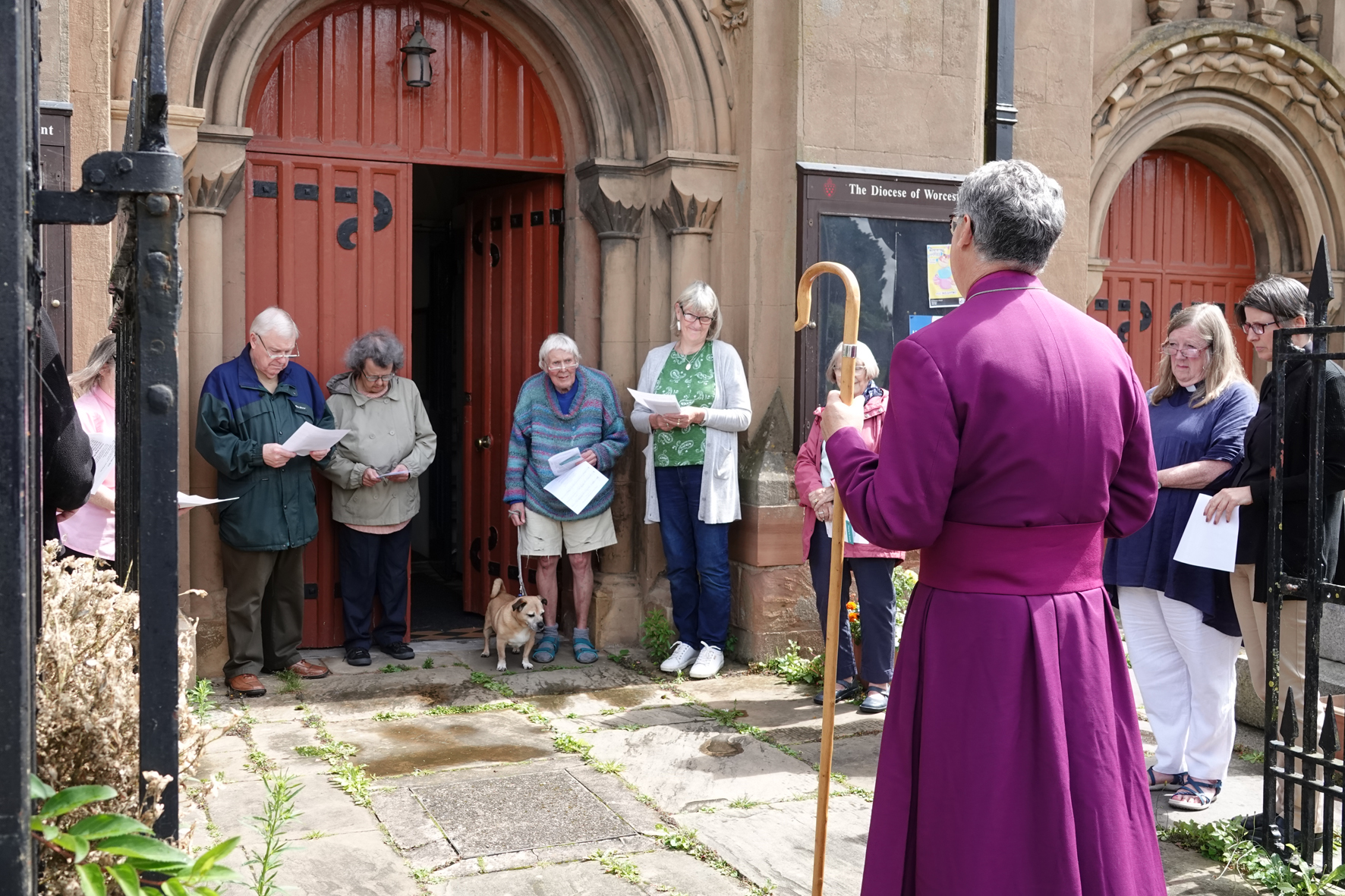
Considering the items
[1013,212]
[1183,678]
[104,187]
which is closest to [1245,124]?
[1183,678]

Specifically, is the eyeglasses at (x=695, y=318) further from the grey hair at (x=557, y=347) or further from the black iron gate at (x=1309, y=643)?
the black iron gate at (x=1309, y=643)

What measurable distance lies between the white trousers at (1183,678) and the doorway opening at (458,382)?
3.99m

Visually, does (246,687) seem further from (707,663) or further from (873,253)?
(873,253)

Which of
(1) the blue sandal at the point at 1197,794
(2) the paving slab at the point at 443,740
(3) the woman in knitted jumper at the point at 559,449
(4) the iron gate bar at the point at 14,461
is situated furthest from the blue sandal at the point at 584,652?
(4) the iron gate bar at the point at 14,461

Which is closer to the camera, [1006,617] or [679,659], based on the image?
[1006,617]

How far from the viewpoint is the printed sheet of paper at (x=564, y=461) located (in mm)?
6645

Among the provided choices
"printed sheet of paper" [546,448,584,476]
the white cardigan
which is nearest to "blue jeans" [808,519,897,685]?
the white cardigan

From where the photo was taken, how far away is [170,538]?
177 cm

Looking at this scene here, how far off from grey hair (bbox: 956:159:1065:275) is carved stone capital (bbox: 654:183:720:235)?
431cm

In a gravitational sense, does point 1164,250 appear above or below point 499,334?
above

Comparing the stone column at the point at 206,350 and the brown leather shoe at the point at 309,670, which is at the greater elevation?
the stone column at the point at 206,350

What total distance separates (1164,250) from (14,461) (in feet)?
30.6

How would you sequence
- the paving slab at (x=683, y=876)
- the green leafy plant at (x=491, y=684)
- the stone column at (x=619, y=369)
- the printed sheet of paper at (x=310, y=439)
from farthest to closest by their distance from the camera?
the stone column at (x=619, y=369) → the green leafy plant at (x=491, y=684) → the printed sheet of paper at (x=310, y=439) → the paving slab at (x=683, y=876)

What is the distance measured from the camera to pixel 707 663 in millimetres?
6566
